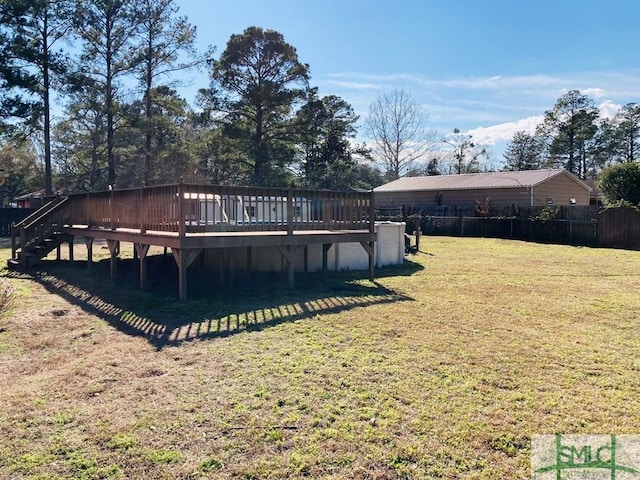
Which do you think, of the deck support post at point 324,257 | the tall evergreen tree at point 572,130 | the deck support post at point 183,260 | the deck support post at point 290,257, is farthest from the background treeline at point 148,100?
the tall evergreen tree at point 572,130

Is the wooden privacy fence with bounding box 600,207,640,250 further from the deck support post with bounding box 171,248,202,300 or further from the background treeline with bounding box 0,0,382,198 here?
the deck support post with bounding box 171,248,202,300

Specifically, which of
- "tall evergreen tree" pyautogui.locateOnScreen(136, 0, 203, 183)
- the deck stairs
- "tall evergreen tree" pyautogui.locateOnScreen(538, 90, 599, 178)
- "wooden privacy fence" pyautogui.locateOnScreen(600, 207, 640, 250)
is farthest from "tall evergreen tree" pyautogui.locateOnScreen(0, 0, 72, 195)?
"tall evergreen tree" pyautogui.locateOnScreen(538, 90, 599, 178)

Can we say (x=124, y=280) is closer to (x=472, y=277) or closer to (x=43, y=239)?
(x=43, y=239)

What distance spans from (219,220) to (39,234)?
17.4ft

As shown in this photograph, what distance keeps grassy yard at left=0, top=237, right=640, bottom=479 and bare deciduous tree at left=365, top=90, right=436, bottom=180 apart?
107ft

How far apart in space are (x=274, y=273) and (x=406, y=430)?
651 cm

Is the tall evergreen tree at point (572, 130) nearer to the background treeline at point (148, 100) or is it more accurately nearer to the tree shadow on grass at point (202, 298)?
the background treeline at point (148, 100)

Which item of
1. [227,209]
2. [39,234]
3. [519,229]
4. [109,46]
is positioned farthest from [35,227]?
[519,229]

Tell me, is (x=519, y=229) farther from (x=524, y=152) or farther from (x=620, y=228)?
(x=524, y=152)

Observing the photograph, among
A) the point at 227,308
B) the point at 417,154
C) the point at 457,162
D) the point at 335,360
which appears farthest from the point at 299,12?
the point at 457,162

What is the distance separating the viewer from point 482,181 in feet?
86.3

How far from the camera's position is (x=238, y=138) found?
23234mm

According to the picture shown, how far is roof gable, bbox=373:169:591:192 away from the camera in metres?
24.4

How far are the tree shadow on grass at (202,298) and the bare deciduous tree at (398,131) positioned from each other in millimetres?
30006
